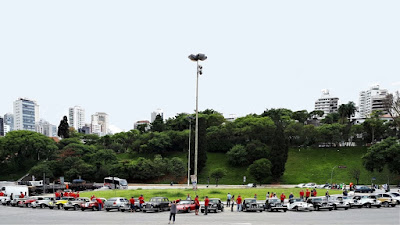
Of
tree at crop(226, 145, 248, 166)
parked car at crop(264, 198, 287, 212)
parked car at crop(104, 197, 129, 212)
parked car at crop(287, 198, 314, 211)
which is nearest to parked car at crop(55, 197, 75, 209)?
parked car at crop(104, 197, 129, 212)

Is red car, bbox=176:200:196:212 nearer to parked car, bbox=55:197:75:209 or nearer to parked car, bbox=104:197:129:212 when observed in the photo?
parked car, bbox=104:197:129:212

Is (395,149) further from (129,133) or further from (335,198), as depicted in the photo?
(129,133)

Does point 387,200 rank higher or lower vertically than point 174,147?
lower

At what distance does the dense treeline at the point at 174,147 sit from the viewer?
75000 mm

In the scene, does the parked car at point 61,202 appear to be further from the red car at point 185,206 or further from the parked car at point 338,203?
the parked car at point 338,203

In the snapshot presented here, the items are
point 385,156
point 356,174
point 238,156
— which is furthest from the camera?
point 238,156

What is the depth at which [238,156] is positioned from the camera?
8269 centimetres

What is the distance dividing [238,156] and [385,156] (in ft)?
102

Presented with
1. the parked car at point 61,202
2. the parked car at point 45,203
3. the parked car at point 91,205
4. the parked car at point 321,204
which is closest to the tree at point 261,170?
the parked car at point 321,204

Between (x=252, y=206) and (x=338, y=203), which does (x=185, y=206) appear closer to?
(x=252, y=206)

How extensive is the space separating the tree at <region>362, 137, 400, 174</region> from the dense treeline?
1617 centimetres

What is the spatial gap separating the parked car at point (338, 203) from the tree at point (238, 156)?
169ft

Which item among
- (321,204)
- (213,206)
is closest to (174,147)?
(213,206)

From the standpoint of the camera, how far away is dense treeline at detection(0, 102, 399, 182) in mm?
75000
